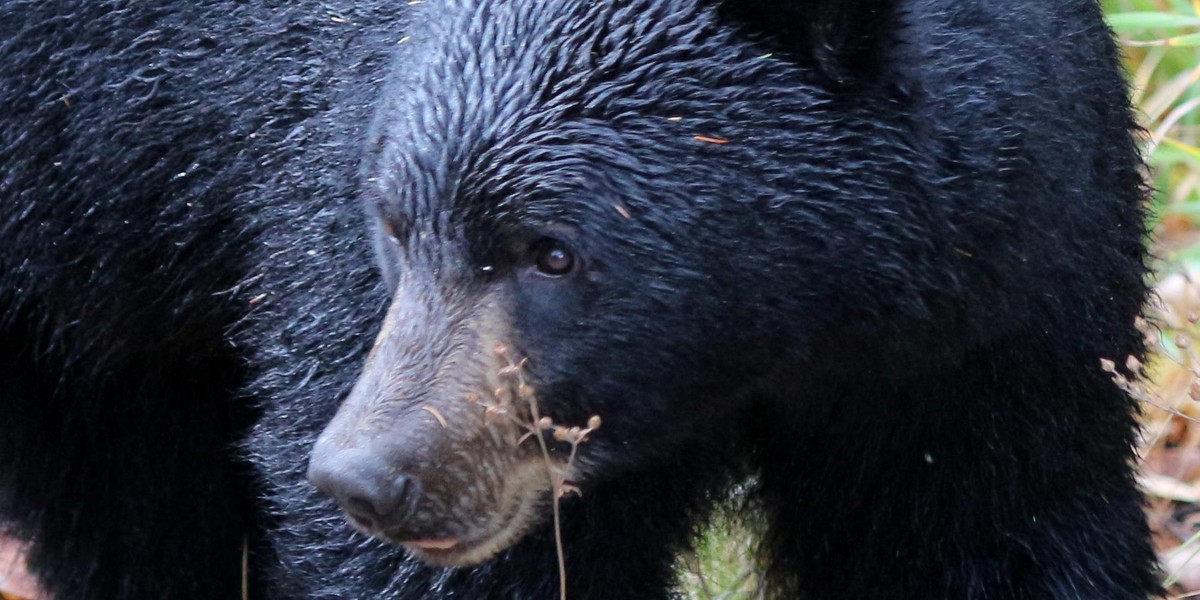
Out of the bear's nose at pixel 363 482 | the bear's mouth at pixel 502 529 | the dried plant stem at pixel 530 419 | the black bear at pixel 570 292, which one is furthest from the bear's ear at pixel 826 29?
the bear's nose at pixel 363 482

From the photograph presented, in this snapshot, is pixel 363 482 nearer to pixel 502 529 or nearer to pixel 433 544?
pixel 433 544

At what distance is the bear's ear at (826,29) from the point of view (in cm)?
310

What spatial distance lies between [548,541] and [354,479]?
0.78m

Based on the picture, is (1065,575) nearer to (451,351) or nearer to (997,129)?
(997,129)

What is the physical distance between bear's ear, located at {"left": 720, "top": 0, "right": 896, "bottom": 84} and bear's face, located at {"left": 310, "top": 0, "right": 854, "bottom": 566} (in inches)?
1.9

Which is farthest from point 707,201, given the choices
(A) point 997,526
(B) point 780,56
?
(A) point 997,526

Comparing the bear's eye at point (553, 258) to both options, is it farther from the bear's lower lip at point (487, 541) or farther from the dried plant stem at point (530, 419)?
the bear's lower lip at point (487, 541)

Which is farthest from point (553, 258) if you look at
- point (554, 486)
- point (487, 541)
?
point (487, 541)

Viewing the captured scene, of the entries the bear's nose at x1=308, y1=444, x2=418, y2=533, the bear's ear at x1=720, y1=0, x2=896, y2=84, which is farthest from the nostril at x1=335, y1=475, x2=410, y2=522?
the bear's ear at x1=720, y1=0, x2=896, y2=84

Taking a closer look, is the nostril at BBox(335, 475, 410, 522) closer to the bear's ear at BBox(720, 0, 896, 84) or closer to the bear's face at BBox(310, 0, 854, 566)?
the bear's face at BBox(310, 0, 854, 566)

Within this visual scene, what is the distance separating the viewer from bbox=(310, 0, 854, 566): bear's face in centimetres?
308

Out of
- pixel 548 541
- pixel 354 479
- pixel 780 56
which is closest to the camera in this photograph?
pixel 354 479

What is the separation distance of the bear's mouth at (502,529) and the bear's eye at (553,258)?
0.35 metres

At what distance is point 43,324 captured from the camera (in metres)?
4.52
